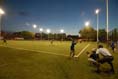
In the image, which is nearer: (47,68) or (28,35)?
(47,68)

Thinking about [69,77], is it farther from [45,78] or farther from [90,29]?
[90,29]

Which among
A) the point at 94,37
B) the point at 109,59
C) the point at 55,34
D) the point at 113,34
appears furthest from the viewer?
the point at 55,34

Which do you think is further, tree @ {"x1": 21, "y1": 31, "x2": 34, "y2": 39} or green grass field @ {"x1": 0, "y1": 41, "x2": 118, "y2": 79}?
tree @ {"x1": 21, "y1": 31, "x2": 34, "y2": 39}

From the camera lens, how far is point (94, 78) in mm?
10391

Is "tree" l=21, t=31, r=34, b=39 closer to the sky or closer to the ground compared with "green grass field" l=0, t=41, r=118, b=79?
closer to the sky

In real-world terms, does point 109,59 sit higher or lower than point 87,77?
higher

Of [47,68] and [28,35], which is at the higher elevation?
[28,35]

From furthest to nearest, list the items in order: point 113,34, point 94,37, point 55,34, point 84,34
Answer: point 55,34 → point 84,34 → point 94,37 → point 113,34

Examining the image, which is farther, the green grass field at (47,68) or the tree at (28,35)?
the tree at (28,35)

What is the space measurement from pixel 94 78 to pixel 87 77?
40cm

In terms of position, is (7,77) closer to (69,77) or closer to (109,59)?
(69,77)

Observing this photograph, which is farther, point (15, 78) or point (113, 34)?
point (113, 34)

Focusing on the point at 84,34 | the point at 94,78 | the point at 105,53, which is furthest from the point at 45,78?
the point at 84,34

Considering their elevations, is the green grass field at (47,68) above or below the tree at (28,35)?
below
